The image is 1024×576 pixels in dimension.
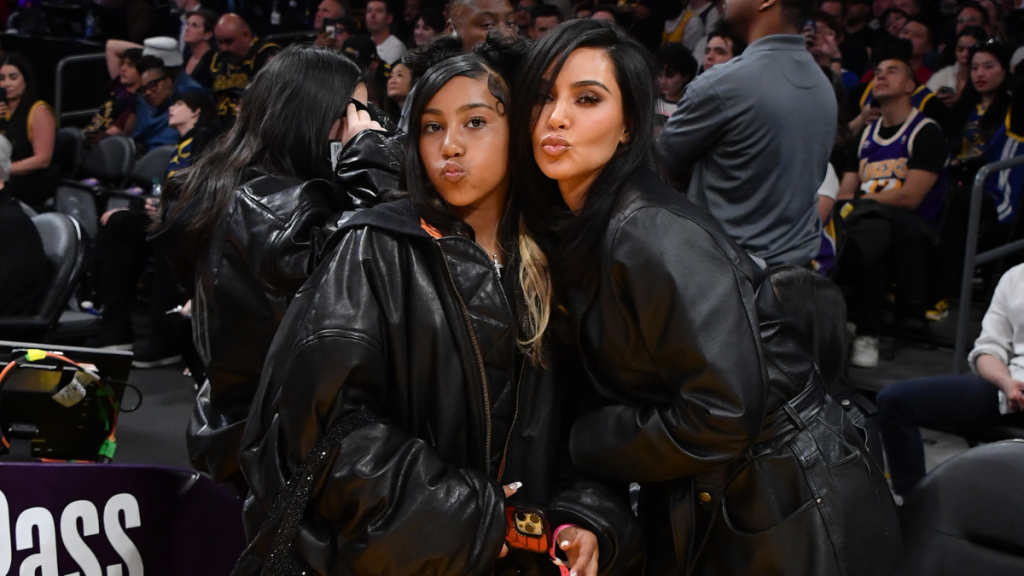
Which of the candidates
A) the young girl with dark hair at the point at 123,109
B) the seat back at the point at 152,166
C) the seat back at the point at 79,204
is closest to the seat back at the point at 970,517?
the seat back at the point at 152,166

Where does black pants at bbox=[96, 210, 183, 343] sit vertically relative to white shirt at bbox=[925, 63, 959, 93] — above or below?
below

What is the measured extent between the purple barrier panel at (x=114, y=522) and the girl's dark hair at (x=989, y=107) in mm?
5059

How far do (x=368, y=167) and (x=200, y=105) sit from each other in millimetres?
4423

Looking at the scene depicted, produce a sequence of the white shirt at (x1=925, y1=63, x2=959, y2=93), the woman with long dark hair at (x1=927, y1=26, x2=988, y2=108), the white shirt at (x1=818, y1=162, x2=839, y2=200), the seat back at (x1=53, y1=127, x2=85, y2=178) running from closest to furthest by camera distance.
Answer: the white shirt at (x1=818, y1=162, x2=839, y2=200)
the woman with long dark hair at (x1=927, y1=26, x2=988, y2=108)
the white shirt at (x1=925, y1=63, x2=959, y2=93)
the seat back at (x1=53, y1=127, x2=85, y2=178)

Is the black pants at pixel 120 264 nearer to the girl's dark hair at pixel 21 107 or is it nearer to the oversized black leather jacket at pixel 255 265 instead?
the girl's dark hair at pixel 21 107

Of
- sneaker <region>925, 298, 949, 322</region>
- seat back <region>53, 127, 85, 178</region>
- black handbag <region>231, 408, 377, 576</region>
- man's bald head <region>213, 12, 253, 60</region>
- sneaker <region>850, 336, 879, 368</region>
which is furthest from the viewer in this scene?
man's bald head <region>213, 12, 253, 60</region>

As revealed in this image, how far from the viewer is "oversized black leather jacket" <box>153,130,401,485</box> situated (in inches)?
90.0

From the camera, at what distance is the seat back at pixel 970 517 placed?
6.23ft

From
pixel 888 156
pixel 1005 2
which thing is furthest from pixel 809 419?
pixel 1005 2

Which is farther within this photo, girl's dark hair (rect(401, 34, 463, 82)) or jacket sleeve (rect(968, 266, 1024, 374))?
jacket sleeve (rect(968, 266, 1024, 374))

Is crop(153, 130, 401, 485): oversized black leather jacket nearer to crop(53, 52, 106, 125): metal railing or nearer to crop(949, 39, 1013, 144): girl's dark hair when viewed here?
crop(949, 39, 1013, 144): girl's dark hair

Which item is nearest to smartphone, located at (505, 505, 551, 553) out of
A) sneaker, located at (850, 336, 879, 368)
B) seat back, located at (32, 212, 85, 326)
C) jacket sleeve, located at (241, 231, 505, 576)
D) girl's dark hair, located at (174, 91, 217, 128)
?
jacket sleeve, located at (241, 231, 505, 576)

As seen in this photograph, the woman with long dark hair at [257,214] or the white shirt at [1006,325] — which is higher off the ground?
the woman with long dark hair at [257,214]

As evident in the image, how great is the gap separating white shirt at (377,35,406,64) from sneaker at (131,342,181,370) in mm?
3371
